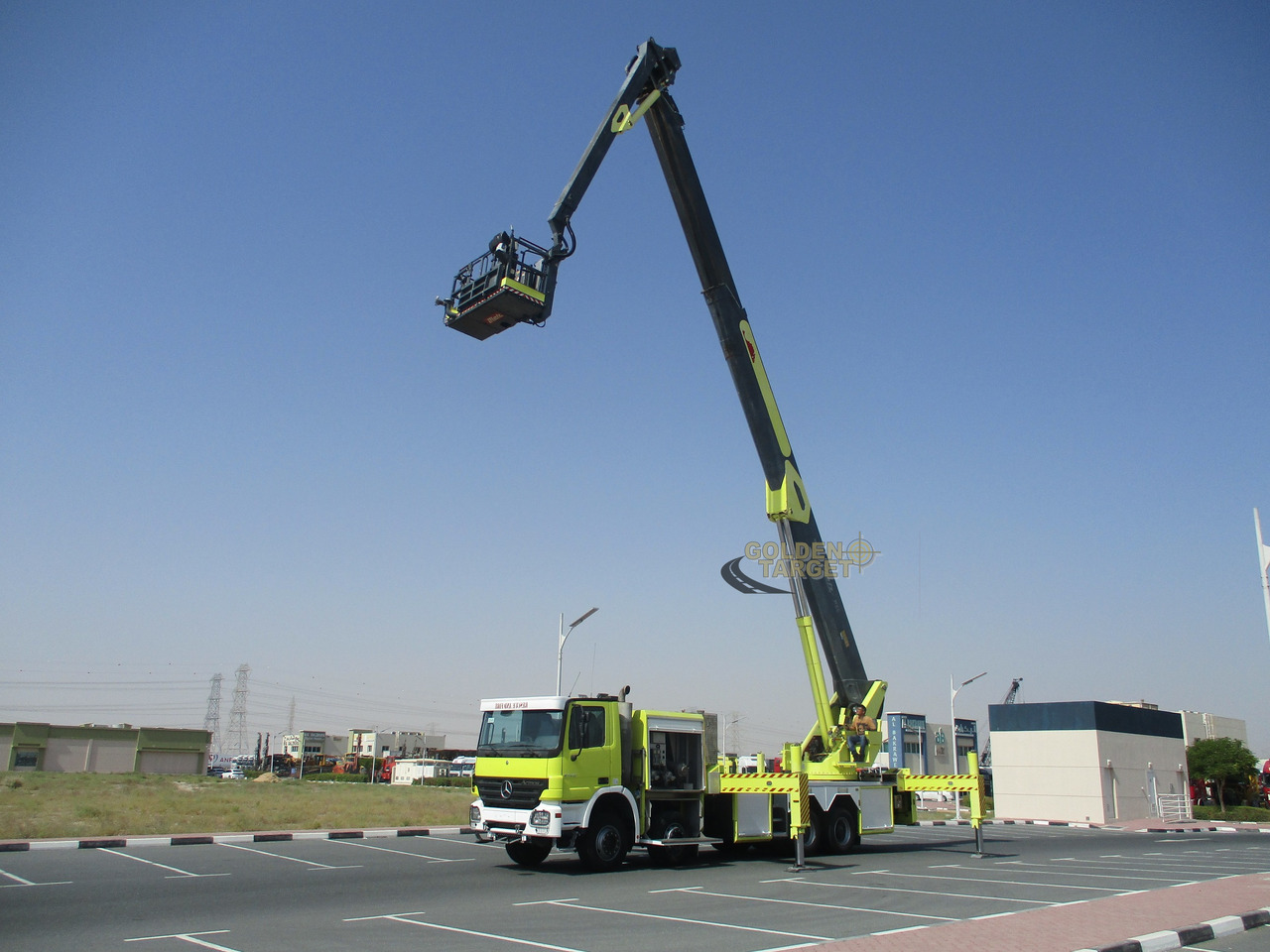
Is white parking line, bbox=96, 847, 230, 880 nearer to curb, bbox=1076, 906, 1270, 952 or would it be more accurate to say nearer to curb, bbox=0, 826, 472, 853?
curb, bbox=0, 826, 472, 853

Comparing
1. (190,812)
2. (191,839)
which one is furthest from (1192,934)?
(190,812)

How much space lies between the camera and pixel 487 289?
14.6 meters

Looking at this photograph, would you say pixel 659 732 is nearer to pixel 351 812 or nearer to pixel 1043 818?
pixel 351 812

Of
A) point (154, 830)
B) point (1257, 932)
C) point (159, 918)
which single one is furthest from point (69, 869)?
point (1257, 932)

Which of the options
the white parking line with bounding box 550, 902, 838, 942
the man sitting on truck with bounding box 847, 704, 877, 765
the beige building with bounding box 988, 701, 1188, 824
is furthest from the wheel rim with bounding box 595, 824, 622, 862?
the beige building with bounding box 988, 701, 1188, 824

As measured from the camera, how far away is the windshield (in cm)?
1443

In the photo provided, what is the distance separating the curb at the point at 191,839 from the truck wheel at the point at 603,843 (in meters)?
3.56

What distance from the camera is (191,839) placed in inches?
697

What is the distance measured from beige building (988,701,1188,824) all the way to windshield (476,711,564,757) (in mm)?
30451

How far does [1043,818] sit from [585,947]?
35.6 m

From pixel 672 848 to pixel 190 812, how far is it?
1589cm

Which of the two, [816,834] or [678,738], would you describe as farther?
[816,834]

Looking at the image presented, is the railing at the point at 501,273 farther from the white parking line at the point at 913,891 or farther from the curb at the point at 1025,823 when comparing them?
the curb at the point at 1025,823

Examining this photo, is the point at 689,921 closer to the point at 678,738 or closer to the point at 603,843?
the point at 603,843
